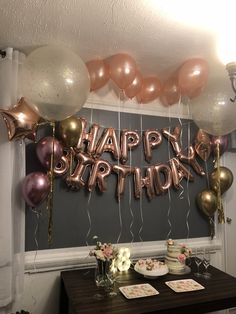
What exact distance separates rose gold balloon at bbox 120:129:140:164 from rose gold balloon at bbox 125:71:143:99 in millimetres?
335

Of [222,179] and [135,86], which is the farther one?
[222,179]

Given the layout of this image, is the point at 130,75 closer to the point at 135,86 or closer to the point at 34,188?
the point at 135,86

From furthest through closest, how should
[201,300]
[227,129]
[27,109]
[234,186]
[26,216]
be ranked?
[234,186]
[26,216]
[227,129]
[27,109]
[201,300]

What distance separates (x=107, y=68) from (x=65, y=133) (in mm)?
564

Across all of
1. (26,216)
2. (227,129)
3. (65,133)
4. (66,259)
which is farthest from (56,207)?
(227,129)

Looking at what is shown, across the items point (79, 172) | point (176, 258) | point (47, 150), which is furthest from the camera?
point (79, 172)

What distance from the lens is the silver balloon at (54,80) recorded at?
1.39m

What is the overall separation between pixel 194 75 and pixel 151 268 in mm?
1388

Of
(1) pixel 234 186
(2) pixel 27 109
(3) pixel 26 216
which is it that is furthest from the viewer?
(1) pixel 234 186

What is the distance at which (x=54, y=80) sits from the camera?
54.7 inches

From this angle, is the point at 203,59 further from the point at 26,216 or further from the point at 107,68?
the point at 26,216

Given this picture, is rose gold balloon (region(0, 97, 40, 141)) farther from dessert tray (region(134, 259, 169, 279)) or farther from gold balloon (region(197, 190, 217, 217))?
gold balloon (region(197, 190, 217, 217))

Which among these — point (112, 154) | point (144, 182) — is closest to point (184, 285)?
point (144, 182)

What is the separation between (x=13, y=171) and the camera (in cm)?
180
